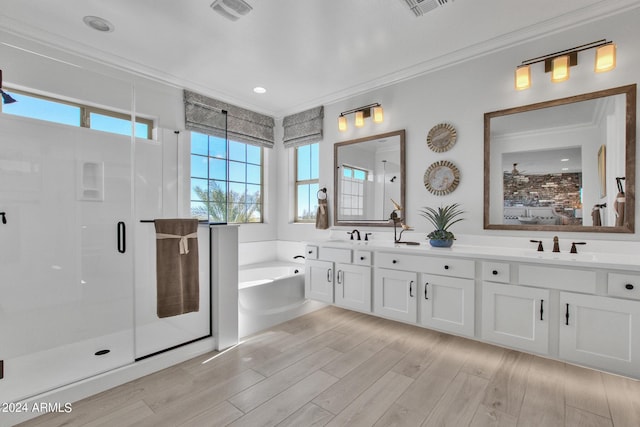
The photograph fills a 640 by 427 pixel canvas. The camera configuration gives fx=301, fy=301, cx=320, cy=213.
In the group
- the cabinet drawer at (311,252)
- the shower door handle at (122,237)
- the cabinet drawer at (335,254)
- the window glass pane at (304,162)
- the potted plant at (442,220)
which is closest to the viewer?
the shower door handle at (122,237)

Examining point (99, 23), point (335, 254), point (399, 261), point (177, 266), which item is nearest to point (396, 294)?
point (399, 261)

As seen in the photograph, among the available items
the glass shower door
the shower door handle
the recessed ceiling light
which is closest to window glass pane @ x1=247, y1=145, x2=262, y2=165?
the recessed ceiling light

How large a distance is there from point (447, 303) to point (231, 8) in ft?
9.26

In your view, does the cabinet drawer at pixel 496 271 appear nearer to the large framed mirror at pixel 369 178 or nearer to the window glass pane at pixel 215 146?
the large framed mirror at pixel 369 178

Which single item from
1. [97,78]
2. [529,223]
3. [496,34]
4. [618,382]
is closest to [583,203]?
[529,223]

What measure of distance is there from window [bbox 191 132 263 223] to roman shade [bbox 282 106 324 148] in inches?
21.3

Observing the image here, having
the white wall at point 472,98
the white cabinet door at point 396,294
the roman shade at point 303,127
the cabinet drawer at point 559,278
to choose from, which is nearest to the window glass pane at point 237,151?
the roman shade at point 303,127

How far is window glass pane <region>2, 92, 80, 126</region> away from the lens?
177 cm

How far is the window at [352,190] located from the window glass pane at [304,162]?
721 mm

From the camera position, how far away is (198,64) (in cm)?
311

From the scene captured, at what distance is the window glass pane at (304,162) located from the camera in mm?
4386

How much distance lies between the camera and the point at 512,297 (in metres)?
2.15

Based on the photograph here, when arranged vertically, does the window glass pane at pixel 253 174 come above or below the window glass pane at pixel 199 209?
above

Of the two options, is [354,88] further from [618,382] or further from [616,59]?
[618,382]
